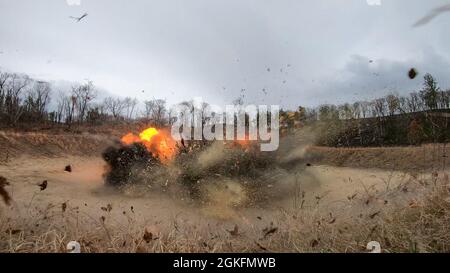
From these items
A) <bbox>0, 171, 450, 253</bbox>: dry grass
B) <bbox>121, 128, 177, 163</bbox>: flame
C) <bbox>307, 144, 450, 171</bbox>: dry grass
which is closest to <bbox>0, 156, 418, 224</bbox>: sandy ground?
<bbox>121, 128, 177, 163</bbox>: flame

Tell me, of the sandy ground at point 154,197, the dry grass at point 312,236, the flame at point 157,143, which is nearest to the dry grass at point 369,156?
the sandy ground at point 154,197

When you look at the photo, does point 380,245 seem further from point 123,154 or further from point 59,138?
point 59,138

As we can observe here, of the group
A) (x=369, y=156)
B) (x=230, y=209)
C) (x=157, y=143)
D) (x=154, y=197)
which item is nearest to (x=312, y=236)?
(x=230, y=209)

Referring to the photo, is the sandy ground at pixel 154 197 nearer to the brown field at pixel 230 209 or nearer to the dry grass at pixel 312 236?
the brown field at pixel 230 209

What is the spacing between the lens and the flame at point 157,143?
15.8 meters

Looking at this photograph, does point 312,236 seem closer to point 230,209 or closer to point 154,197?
point 230,209

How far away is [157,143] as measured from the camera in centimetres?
1627

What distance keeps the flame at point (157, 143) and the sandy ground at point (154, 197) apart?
1.92 m

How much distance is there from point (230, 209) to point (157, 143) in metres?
4.93

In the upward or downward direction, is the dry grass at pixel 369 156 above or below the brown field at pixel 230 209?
above

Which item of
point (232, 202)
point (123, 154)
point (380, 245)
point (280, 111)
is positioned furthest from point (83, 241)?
point (280, 111)

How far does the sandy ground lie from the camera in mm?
11750

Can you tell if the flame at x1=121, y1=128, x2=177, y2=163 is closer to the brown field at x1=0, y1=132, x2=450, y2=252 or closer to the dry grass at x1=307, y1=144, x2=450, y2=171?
the brown field at x1=0, y1=132, x2=450, y2=252
